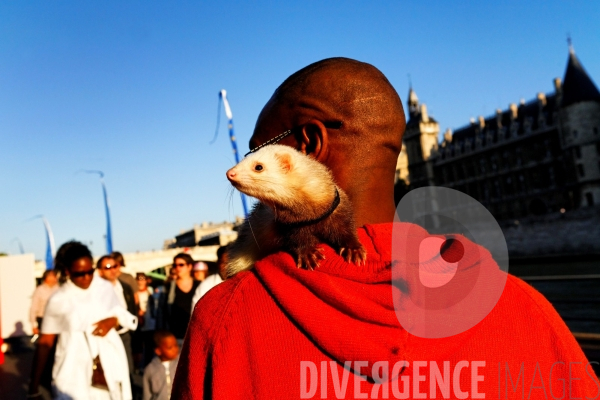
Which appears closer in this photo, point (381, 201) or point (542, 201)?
point (381, 201)

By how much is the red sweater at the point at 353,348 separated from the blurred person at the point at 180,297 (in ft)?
19.2

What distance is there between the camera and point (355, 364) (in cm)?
109

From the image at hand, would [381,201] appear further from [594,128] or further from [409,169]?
[409,169]

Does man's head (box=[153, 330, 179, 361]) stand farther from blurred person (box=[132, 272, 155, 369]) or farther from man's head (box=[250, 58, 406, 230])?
man's head (box=[250, 58, 406, 230])

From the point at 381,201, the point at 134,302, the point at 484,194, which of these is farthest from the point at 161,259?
the point at 381,201

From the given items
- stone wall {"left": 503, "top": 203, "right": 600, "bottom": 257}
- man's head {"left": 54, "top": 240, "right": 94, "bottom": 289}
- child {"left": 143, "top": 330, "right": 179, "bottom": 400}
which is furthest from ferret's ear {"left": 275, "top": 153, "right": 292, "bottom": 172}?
stone wall {"left": 503, "top": 203, "right": 600, "bottom": 257}

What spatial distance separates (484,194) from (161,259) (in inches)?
1821

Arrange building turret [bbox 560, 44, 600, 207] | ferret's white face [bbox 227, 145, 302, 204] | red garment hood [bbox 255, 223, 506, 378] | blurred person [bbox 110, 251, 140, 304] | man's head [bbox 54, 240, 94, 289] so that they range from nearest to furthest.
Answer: red garment hood [bbox 255, 223, 506, 378] < ferret's white face [bbox 227, 145, 302, 204] < man's head [bbox 54, 240, 94, 289] < blurred person [bbox 110, 251, 140, 304] < building turret [bbox 560, 44, 600, 207]

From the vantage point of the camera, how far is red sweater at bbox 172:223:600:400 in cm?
110

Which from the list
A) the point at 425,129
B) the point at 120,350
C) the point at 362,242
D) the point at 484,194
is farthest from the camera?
the point at 425,129

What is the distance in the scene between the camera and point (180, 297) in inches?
275

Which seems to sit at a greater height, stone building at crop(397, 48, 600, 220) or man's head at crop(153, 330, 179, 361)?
stone building at crop(397, 48, 600, 220)

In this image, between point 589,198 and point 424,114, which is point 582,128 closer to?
point 589,198

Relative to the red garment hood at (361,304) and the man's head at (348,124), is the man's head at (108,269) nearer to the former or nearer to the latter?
the man's head at (348,124)
